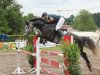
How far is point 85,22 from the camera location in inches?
4673

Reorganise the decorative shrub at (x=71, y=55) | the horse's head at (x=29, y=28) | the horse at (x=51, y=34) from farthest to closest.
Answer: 1. the horse at (x=51, y=34)
2. the horse's head at (x=29, y=28)
3. the decorative shrub at (x=71, y=55)

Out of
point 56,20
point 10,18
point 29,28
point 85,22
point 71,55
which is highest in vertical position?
point 85,22

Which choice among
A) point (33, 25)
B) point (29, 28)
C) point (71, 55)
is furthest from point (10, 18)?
point (71, 55)

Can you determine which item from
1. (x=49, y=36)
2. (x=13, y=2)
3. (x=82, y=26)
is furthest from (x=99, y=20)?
(x=49, y=36)

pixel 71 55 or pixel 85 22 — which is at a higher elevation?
pixel 85 22

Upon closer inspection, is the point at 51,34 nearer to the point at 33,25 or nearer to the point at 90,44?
the point at 33,25

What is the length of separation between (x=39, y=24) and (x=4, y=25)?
4741 cm

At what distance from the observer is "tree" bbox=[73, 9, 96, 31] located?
382 ft

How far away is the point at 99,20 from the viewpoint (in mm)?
155750

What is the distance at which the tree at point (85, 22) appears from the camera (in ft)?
382

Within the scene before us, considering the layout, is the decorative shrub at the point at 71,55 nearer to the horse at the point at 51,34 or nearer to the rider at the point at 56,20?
the horse at the point at 51,34

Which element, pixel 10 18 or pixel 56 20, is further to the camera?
pixel 10 18

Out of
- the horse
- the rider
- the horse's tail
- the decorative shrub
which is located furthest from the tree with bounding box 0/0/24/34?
the decorative shrub

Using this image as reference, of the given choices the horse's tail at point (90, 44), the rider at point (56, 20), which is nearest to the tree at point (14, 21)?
the rider at point (56, 20)
